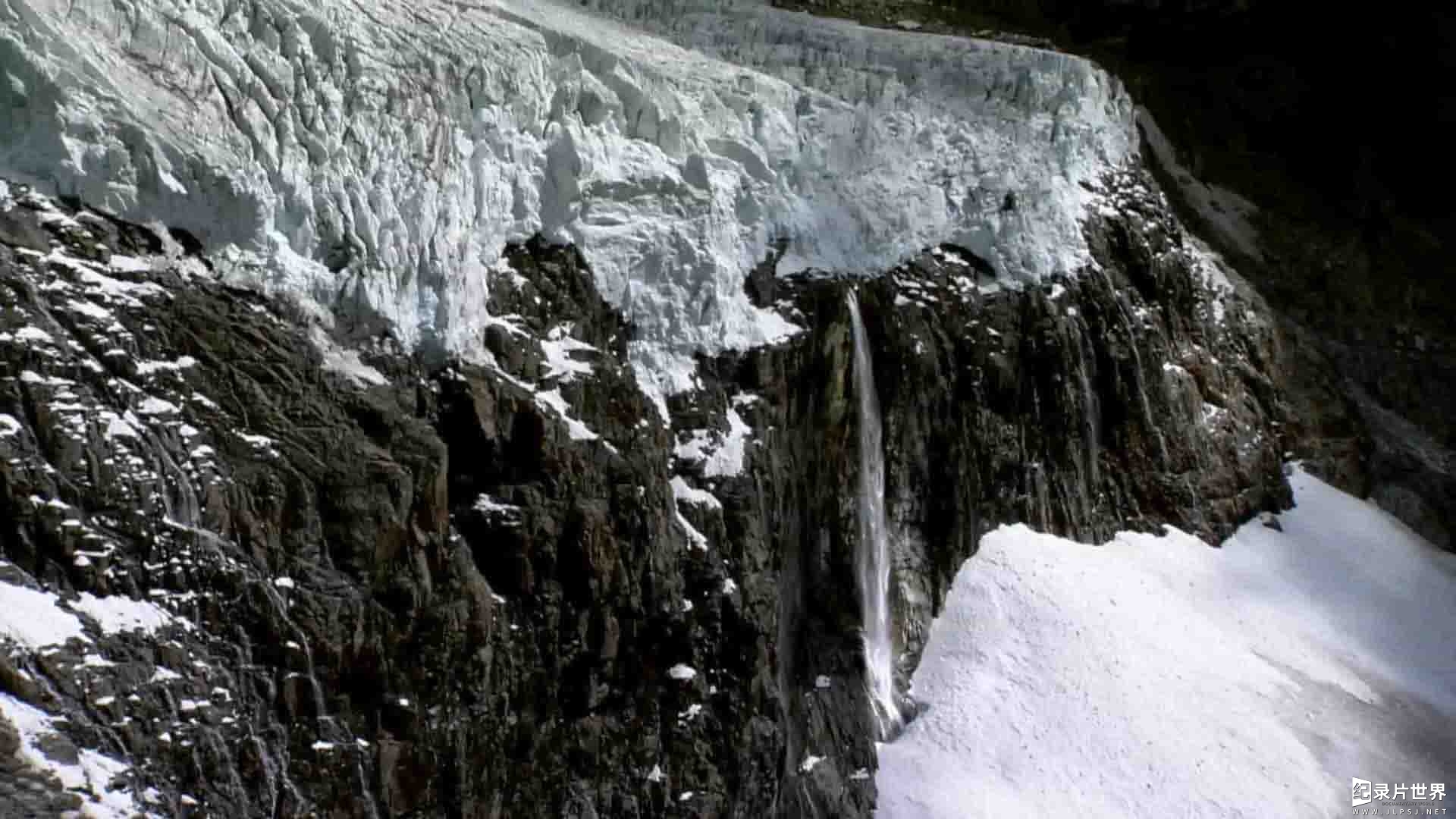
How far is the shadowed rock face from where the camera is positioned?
11023mm

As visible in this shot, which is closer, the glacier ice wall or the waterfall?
the glacier ice wall

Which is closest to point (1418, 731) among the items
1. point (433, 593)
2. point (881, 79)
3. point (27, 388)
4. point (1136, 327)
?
point (1136, 327)

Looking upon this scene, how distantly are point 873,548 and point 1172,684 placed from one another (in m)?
4.01

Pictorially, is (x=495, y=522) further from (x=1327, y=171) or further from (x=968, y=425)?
(x=1327, y=171)

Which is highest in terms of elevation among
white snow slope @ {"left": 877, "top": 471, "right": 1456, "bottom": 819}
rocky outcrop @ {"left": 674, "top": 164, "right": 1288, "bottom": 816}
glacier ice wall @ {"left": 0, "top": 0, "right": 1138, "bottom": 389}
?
glacier ice wall @ {"left": 0, "top": 0, "right": 1138, "bottom": 389}

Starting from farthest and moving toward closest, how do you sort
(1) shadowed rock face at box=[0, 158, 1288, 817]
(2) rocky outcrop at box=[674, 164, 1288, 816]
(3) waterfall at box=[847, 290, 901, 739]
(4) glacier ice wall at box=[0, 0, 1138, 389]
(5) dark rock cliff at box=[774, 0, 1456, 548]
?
(5) dark rock cliff at box=[774, 0, 1456, 548] → (3) waterfall at box=[847, 290, 901, 739] → (2) rocky outcrop at box=[674, 164, 1288, 816] → (4) glacier ice wall at box=[0, 0, 1138, 389] → (1) shadowed rock face at box=[0, 158, 1288, 817]

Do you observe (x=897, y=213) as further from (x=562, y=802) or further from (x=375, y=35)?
(x=562, y=802)

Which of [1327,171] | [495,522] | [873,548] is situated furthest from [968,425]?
[1327,171]

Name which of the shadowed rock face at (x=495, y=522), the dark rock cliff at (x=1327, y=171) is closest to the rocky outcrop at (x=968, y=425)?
the shadowed rock face at (x=495, y=522)

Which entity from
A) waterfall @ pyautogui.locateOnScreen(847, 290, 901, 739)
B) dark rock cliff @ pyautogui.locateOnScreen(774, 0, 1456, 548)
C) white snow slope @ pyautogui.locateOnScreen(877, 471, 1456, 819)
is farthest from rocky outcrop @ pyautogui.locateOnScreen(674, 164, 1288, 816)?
dark rock cliff @ pyautogui.locateOnScreen(774, 0, 1456, 548)

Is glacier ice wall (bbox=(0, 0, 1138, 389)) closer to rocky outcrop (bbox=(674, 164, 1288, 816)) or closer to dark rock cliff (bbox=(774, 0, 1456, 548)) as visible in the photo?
rocky outcrop (bbox=(674, 164, 1288, 816))

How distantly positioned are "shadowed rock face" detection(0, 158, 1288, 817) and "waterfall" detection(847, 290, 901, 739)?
0.67 ft

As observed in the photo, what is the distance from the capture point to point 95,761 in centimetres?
1044

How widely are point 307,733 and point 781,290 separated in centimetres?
773
